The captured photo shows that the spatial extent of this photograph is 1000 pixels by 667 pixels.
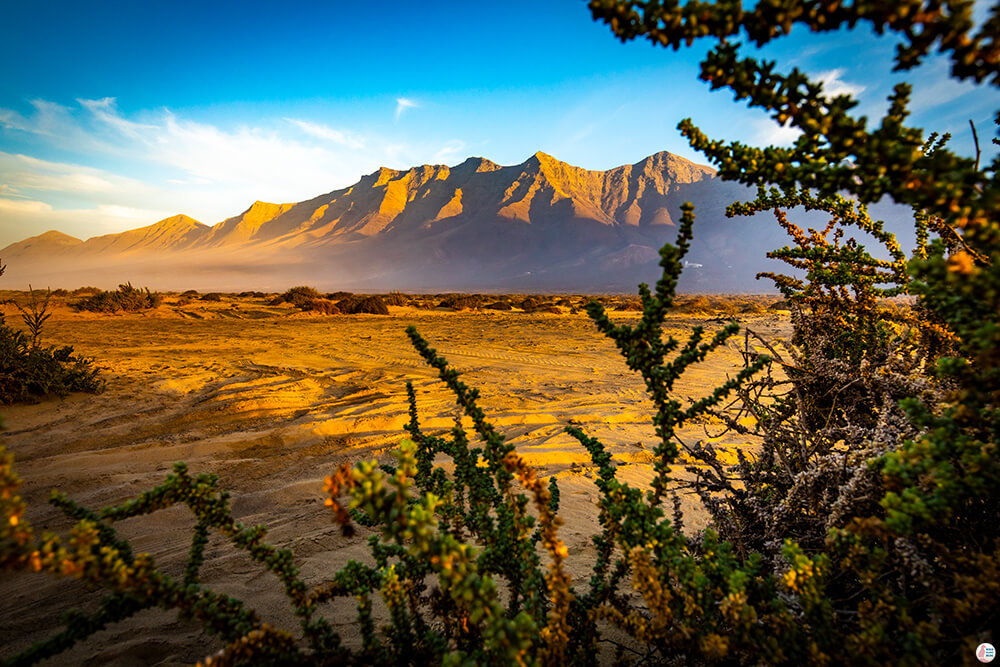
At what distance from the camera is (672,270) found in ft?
3.76

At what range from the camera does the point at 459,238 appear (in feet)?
486

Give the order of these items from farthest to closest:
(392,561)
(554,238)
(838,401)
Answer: (554,238)
(392,561)
(838,401)

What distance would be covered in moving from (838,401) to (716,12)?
2.18 metres

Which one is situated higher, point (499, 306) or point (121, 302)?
point (121, 302)

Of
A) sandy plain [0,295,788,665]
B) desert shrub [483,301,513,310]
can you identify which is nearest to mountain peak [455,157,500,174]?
desert shrub [483,301,513,310]

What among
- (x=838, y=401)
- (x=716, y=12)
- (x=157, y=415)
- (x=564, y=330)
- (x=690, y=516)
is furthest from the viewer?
(x=564, y=330)

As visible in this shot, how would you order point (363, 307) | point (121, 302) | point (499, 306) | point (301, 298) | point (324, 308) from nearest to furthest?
point (121, 302) < point (324, 308) < point (363, 307) < point (301, 298) < point (499, 306)

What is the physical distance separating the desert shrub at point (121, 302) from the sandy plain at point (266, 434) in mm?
9031

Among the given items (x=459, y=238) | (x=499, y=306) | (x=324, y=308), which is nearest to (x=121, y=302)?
(x=324, y=308)

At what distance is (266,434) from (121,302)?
20222mm

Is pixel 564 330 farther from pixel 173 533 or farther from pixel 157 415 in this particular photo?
pixel 173 533

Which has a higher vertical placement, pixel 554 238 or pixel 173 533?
pixel 554 238

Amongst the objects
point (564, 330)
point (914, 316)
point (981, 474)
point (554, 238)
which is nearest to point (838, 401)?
point (914, 316)

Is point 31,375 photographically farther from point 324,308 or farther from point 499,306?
point 499,306
